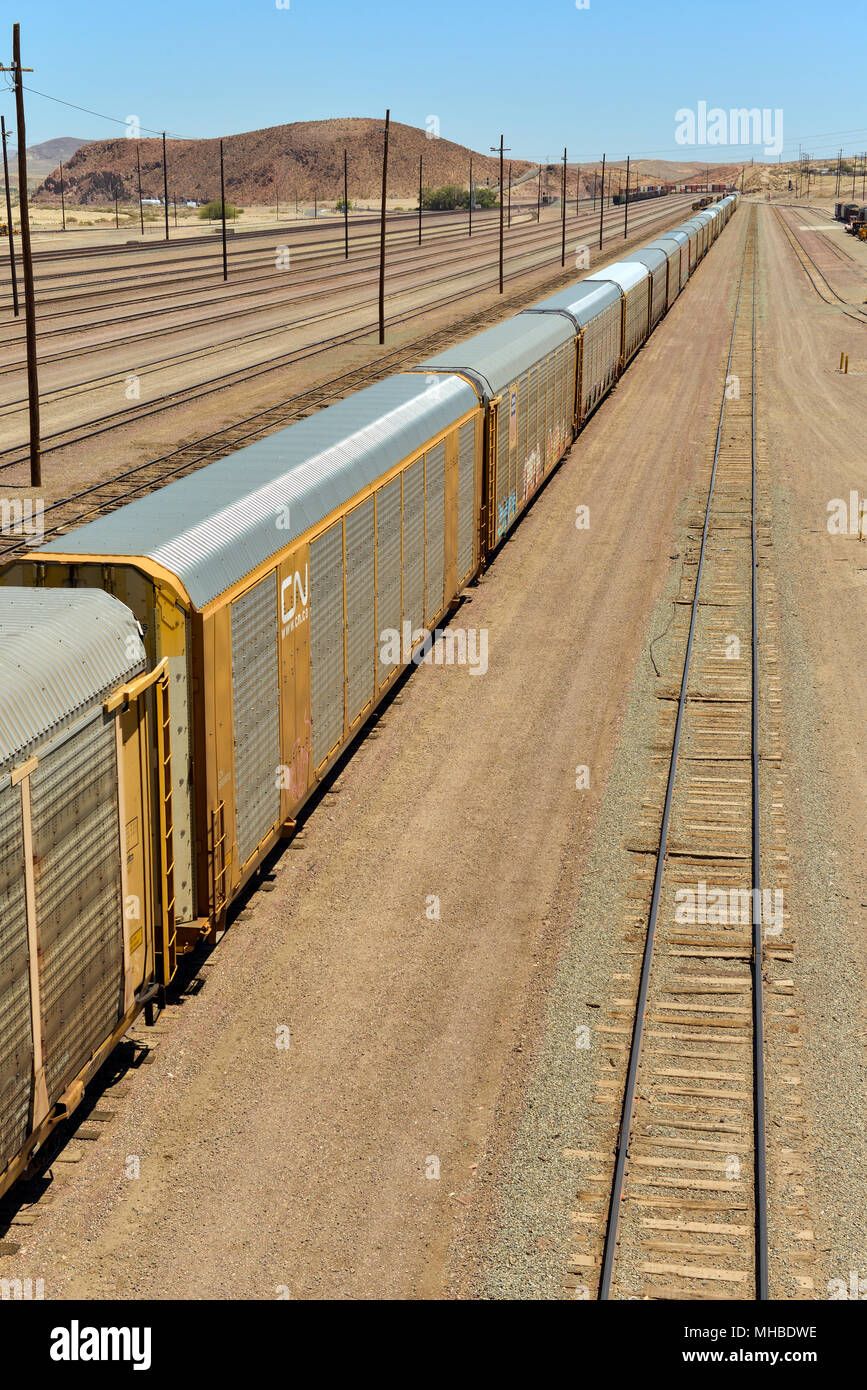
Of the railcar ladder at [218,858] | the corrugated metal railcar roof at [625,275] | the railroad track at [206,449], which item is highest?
the corrugated metal railcar roof at [625,275]

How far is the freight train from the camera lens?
30.3ft

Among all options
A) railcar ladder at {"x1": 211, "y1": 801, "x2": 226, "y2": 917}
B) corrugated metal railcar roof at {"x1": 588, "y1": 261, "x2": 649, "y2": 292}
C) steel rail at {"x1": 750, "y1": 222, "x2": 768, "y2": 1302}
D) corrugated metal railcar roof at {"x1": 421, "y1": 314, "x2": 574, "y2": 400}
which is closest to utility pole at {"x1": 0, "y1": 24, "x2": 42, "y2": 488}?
corrugated metal railcar roof at {"x1": 421, "y1": 314, "x2": 574, "y2": 400}

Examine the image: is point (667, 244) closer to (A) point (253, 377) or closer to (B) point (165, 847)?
(A) point (253, 377)

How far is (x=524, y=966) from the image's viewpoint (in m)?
13.6

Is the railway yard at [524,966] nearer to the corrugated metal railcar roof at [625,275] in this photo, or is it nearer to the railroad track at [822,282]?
the corrugated metal railcar roof at [625,275]

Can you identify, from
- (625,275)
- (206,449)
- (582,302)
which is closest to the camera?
(206,449)

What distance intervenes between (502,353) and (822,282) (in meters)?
75.8

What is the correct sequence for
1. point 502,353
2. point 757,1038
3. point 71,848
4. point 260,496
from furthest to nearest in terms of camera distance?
point 502,353 → point 260,496 → point 757,1038 → point 71,848

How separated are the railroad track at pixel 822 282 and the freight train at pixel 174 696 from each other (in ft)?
204

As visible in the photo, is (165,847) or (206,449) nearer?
(165,847)

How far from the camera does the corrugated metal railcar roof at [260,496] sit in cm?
1201

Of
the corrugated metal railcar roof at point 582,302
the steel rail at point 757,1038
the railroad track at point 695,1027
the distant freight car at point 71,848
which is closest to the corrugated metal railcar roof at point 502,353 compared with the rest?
the corrugated metal railcar roof at point 582,302

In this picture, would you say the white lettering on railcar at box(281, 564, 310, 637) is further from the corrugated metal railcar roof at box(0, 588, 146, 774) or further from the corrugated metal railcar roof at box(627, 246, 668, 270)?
the corrugated metal railcar roof at box(627, 246, 668, 270)

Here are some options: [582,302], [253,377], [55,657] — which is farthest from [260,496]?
[253,377]
